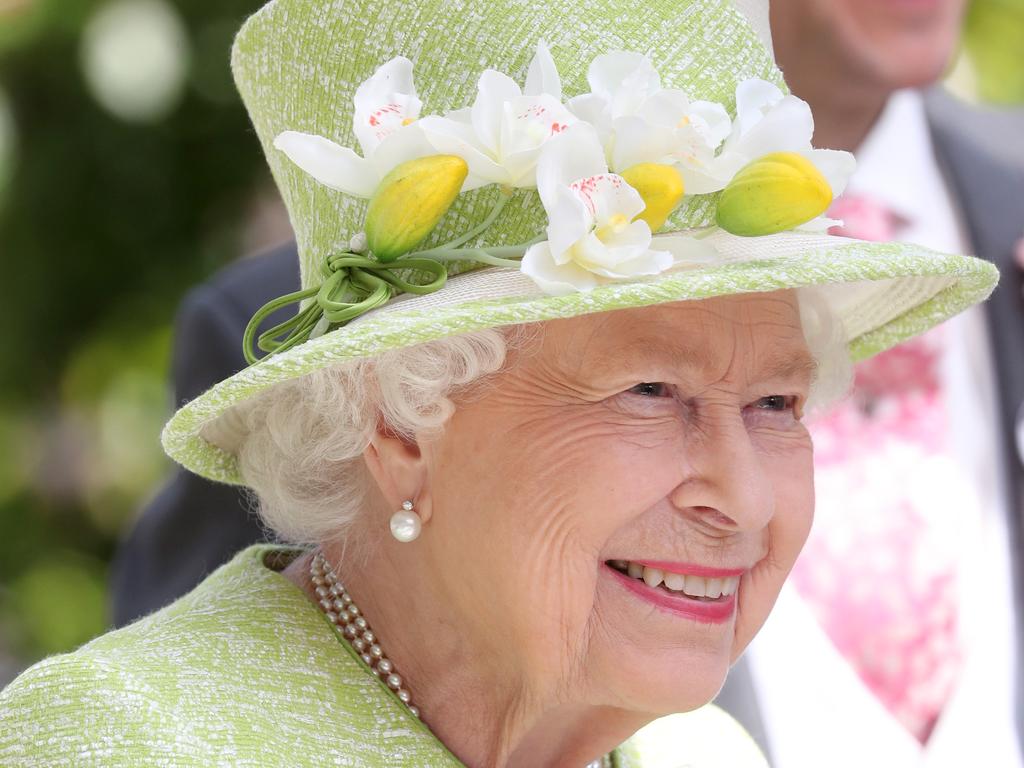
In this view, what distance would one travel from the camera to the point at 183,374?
3.35 meters

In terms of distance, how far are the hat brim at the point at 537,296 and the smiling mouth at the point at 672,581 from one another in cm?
35

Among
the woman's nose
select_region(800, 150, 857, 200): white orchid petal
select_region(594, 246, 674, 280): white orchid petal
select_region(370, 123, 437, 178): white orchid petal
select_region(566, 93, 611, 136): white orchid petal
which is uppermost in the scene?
select_region(800, 150, 857, 200): white orchid petal

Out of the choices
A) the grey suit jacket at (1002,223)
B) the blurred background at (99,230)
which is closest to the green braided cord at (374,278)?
the grey suit jacket at (1002,223)

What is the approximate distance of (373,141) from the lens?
181 cm

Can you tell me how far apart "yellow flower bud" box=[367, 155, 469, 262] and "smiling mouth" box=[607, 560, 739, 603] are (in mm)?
498

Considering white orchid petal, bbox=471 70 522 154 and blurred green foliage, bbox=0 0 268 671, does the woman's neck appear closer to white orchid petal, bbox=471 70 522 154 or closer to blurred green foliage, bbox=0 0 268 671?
white orchid petal, bbox=471 70 522 154

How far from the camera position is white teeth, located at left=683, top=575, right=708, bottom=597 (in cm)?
192

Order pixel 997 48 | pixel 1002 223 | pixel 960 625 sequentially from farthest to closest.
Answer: pixel 997 48 → pixel 1002 223 → pixel 960 625

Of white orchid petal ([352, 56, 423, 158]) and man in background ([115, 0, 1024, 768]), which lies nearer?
white orchid petal ([352, 56, 423, 158])

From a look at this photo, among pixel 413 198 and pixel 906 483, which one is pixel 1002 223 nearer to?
pixel 906 483

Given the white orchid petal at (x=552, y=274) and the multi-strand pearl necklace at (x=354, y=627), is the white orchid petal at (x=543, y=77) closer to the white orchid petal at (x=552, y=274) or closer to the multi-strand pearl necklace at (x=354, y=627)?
the white orchid petal at (x=552, y=274)

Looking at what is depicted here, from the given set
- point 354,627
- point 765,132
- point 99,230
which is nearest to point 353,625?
point 354,627

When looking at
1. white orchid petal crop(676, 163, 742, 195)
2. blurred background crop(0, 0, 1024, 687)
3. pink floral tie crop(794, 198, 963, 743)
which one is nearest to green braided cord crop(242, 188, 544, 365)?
white orchid petal crop(676, 163, 742, 195)

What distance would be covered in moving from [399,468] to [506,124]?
492 millimetres
